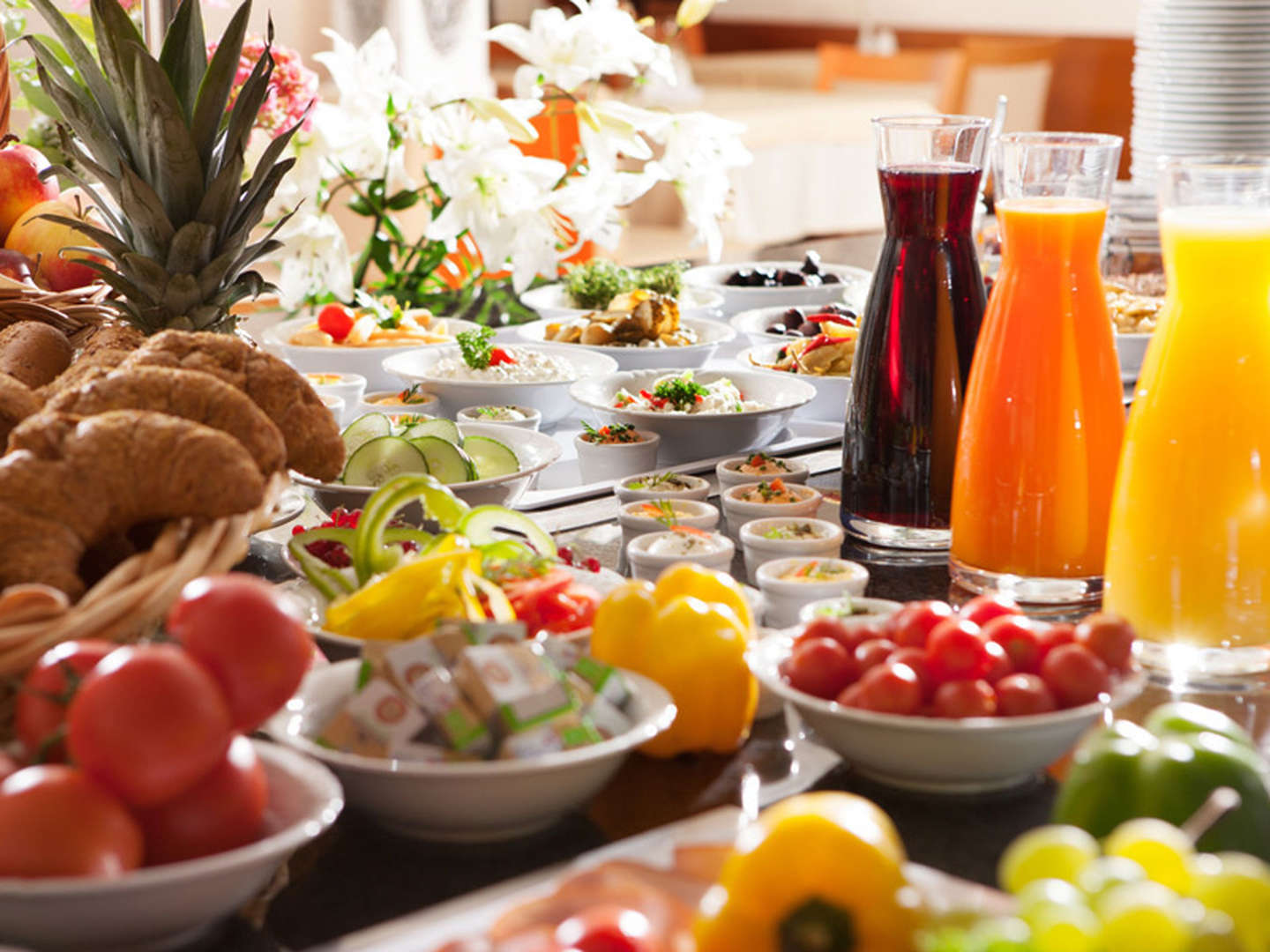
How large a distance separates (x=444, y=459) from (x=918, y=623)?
62 cm

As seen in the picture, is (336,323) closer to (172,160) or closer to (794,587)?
(172,160)

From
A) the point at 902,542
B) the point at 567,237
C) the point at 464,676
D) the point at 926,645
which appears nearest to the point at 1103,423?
the point at 902,542

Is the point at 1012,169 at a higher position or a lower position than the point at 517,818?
higher

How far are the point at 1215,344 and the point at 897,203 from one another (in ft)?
1.11

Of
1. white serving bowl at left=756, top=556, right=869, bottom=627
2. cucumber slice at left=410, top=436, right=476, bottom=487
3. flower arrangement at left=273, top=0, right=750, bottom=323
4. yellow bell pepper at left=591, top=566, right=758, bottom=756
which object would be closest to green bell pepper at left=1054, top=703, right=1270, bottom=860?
yellow bell pepper at left=591, top=566, right=758, bottom=756

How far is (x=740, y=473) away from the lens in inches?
59.0

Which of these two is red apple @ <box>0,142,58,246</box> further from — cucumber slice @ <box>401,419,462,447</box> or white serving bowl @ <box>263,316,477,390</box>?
cucumber slice @ <box>401,419,462,447</box>

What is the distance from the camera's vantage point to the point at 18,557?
0.95m

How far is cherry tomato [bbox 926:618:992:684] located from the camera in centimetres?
88

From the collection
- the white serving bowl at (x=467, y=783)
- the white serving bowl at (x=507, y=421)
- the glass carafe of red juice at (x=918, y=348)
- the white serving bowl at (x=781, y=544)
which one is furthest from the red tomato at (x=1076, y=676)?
the white serving bowl at (x=507, y=421)

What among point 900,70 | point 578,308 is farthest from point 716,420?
point 900,70

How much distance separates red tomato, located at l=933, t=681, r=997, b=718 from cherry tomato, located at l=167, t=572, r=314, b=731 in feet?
1.18

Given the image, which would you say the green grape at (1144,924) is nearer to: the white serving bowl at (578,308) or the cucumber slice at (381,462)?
the cucumber slice at (381,462)

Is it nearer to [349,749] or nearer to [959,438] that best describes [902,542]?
[959,438]
